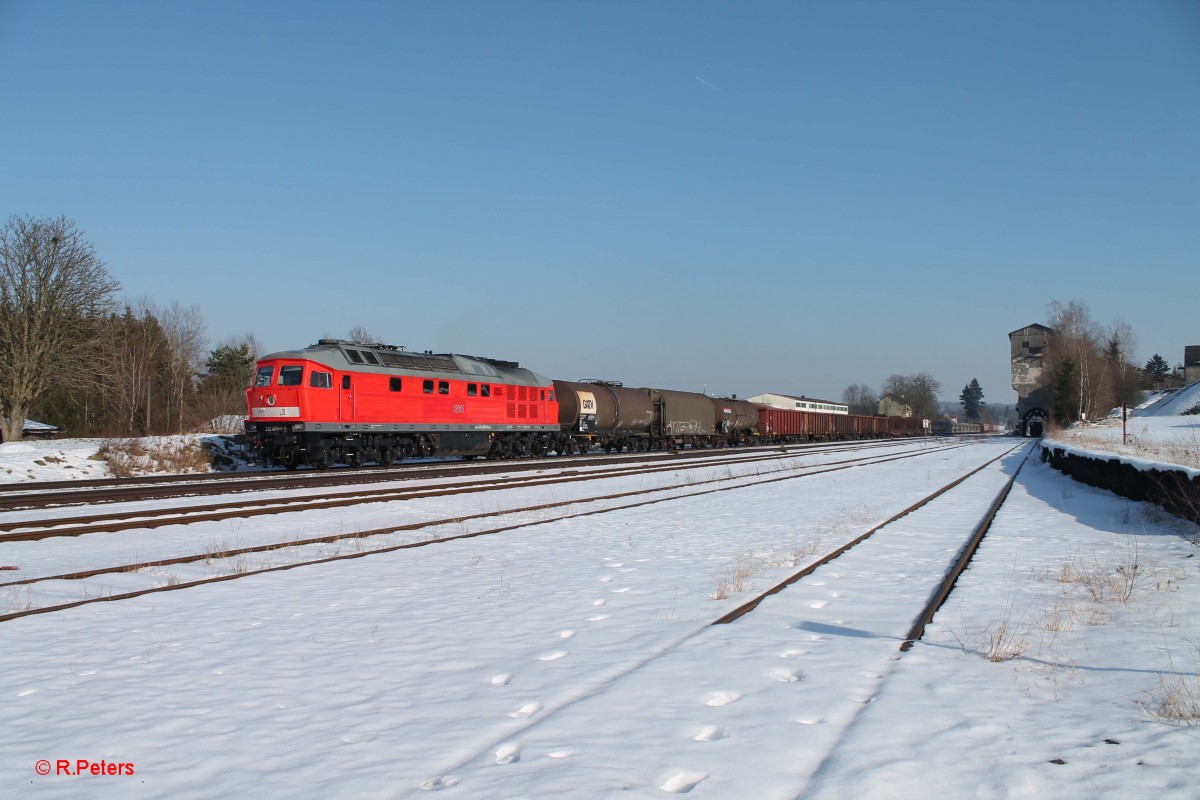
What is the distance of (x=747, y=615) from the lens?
292 inches

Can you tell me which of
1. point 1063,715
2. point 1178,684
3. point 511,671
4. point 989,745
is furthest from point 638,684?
point 1178,684

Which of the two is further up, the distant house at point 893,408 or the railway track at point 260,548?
the distant house at point 893,408

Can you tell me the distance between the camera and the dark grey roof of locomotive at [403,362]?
24844mm

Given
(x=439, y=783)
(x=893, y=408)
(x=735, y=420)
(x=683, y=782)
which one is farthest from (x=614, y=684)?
(x=893, y=408)

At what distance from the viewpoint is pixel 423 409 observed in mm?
28031

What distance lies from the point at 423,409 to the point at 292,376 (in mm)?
5138

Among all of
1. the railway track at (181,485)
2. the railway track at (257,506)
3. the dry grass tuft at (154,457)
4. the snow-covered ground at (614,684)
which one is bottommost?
the snow-covered ground at (614,684)

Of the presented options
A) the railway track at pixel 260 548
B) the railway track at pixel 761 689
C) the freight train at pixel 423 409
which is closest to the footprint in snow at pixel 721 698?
the railway track at pixel 761 689

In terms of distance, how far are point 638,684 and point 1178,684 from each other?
11.4 ft

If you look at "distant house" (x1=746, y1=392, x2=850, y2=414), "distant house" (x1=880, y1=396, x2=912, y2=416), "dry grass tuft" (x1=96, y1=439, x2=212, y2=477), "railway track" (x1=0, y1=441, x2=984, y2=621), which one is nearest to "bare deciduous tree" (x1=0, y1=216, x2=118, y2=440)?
"dry grass tuft" (x1=96, y1=439, x2=212, y2=477)

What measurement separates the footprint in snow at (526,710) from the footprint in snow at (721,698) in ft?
3.38

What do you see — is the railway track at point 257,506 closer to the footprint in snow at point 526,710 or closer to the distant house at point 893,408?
the footprint in snow at point 526,710

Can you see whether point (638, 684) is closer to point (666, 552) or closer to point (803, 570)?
point (803, 570)

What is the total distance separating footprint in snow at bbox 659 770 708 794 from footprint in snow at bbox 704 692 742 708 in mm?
995
